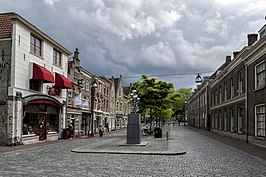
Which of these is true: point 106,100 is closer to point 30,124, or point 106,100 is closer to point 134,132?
point 30,124

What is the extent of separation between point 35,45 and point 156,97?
15786 millimetres

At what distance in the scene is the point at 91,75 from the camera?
134 feet

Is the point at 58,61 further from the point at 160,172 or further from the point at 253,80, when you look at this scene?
the point at 160,172

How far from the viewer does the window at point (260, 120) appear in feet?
67.7

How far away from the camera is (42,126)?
83.2 ft

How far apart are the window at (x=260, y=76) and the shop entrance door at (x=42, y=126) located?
54.3ft

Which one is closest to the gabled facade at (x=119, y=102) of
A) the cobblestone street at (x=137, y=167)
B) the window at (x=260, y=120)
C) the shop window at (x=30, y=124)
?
the shop window at (x=30, y=124)

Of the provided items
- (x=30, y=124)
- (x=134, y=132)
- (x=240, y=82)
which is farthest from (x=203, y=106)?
(x=30, y=124)

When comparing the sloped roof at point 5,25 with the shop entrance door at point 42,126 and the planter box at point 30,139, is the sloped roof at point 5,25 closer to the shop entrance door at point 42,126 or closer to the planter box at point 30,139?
the shop entrance door at point 42,126

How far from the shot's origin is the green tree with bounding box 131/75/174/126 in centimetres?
3516

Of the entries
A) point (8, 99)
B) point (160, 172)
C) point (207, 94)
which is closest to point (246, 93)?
point (160, 172)

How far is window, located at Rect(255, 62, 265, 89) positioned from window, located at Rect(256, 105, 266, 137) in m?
1.48

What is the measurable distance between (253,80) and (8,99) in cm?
1730

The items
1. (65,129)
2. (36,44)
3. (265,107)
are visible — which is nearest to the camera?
(265,107)
